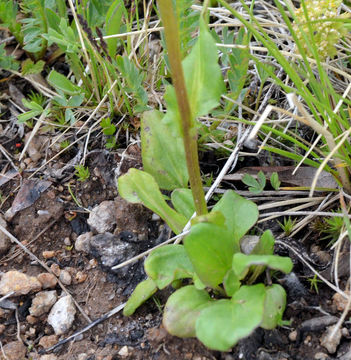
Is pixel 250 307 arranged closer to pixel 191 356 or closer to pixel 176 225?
pixel 191 356

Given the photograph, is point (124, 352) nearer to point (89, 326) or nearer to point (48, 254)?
point (89, 326)

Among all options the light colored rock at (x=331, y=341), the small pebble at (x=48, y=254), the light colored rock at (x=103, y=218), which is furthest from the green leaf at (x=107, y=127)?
the light colored rock at (x=331, y=341)

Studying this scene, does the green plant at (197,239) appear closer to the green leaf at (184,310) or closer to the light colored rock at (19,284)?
the green leaf at (184,310)

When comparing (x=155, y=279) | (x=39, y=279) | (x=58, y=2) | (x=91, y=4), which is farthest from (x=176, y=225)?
(x=58, y=2)

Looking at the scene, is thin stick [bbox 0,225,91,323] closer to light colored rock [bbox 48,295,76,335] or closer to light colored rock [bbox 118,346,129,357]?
light colored rock [bbox 48,295,76,335]

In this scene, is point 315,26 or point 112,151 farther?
point 112,151
